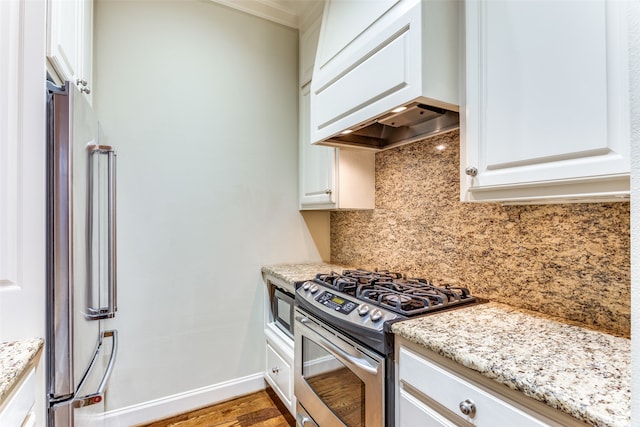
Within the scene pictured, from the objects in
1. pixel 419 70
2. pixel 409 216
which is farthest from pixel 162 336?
pixel 419 70

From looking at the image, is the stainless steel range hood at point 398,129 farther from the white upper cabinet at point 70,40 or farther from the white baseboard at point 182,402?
the white baseboard at point 182,402

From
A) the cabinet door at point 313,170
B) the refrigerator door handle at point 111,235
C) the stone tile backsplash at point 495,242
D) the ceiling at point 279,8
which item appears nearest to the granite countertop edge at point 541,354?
the stone tile backsplash at point 495,242

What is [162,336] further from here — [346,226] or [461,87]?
[461,87]

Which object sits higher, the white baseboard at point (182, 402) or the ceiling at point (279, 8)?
the ceiling at point (279, 8)

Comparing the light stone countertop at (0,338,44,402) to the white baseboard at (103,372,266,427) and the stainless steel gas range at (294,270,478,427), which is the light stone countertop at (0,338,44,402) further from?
the white baseboard at (103,372,266,427)

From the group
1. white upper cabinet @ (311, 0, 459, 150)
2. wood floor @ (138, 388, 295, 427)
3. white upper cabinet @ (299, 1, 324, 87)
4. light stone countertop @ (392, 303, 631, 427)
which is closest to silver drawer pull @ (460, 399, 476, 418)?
light stone countertop @ (392, 303, 631, 427)

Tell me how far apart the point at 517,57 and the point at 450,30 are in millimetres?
332

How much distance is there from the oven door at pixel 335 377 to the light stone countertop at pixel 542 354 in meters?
0.26

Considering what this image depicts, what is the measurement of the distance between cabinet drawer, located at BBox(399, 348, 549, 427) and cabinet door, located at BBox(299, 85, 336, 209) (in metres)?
1.20

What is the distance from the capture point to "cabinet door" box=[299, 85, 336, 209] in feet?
6.79

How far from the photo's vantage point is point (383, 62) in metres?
1.32

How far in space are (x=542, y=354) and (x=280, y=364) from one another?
5.23ft

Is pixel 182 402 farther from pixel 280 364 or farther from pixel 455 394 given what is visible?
pixel 455 394

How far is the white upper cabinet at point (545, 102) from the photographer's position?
2.66ft
